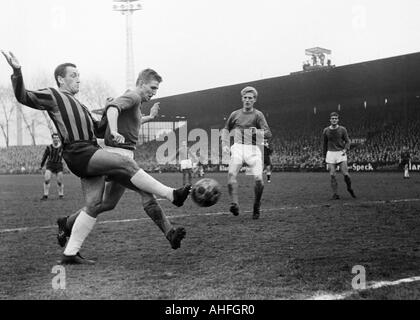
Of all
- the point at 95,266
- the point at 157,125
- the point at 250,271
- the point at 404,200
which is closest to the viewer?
the point at 250,271

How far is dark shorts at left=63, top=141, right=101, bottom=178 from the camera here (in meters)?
4.64

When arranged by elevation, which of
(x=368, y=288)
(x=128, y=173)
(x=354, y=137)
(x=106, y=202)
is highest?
(x=354, y=137)

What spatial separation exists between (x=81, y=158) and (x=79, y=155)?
0.04m

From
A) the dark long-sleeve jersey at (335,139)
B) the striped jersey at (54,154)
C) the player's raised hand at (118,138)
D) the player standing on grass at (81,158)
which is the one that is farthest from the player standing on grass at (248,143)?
the striped jersey at (54,154)

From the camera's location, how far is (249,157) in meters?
8.31

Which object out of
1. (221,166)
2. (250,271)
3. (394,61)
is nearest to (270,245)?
(250,271)

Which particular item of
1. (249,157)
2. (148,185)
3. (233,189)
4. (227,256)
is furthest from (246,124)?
(148,185)

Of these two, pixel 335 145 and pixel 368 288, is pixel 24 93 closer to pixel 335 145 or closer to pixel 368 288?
pixel 368 288

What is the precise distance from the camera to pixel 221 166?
1553 inches

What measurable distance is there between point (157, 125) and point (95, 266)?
2125 inches

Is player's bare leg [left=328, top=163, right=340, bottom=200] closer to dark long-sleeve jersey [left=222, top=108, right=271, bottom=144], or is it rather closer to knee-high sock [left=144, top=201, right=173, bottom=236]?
dark long-sleeve jersey [left=222, top=108, right=271, bottom=144]

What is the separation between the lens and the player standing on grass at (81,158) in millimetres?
4590
